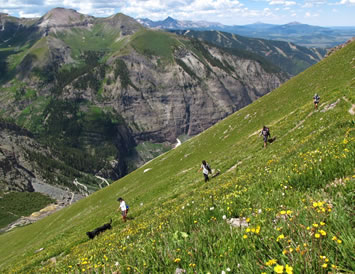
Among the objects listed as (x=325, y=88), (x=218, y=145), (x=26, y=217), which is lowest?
(x=26, y=217)

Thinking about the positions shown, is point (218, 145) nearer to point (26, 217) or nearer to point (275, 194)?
point (275, 194)

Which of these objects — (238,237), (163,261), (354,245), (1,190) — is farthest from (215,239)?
(1,190)

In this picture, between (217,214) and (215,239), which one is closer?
(215,239)

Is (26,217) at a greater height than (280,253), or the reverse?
(280,253)

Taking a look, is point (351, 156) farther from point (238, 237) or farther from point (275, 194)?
point (238, 237)

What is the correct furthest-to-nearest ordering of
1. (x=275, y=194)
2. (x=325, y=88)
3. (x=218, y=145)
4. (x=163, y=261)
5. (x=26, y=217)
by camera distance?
(x=26, y=217), (x=218, y=145), (x=325, y=88), (x=275, y=194), (x=163, y=261)

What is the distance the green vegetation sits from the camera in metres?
168

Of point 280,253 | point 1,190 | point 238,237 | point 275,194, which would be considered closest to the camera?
point 280,253

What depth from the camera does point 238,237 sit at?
Result: 4.39 m

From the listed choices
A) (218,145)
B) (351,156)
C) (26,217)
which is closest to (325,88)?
(218,145)

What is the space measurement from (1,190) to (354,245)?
800 ft

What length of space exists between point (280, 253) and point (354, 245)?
97 centimetres

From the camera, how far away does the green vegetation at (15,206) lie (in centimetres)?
16750

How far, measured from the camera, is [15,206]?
183m
